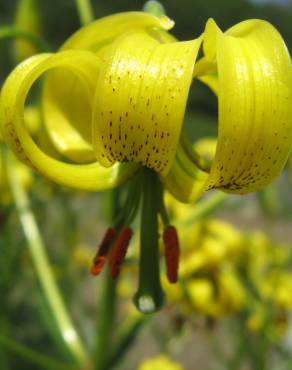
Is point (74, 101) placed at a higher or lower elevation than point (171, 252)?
higher

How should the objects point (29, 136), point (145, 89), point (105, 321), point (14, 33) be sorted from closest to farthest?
point (145, 89) → point (29, 136) → point (14, 33) → point (105, 321)

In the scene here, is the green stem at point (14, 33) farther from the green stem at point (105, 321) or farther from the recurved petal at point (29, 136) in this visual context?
the green stem at point (105, 321)

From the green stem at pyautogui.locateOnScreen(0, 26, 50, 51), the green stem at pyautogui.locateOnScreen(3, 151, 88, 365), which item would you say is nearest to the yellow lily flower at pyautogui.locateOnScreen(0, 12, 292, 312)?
the green stem at pyautogui.locateOnScreen(0, 26, 50, 51)

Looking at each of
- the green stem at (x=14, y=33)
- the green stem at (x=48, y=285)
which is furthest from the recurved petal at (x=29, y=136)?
the green stem at (x=48, y=285)

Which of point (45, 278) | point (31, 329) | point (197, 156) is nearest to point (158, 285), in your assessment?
point (197, 156)

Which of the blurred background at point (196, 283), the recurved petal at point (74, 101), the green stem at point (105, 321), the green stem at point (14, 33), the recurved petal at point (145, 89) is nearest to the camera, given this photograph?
the recurved petal at point (145, 89)

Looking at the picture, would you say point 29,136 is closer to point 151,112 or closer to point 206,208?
point 151,112

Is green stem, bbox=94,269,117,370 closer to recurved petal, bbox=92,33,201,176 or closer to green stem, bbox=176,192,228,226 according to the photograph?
green stem, bbox=176,192,228,226

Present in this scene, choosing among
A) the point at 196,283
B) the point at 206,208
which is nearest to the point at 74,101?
the point at 206,208

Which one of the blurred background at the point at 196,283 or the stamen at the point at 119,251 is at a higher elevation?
the stamen at the point at 119,251
